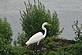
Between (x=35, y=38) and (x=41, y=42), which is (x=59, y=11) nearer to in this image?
(x=41, y=42)

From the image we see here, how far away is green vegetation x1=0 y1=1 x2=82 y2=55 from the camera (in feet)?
27.2

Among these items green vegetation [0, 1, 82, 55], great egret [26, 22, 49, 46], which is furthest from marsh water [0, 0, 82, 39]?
great egret [26, 22, 49, 46]

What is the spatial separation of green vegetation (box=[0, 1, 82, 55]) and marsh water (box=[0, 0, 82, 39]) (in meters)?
2.73

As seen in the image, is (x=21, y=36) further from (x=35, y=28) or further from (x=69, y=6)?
(x=69, y=6)

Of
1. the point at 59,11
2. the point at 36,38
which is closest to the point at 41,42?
the point at 36,38

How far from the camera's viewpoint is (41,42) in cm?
1004

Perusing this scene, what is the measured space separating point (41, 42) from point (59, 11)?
8.23 metres

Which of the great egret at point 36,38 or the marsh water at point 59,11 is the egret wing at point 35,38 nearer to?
the great egret at point 36,38

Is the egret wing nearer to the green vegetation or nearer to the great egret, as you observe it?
the great egret

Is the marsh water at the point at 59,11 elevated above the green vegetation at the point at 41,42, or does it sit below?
below

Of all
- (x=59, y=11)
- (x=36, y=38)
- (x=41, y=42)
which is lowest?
(x=59, y=11)

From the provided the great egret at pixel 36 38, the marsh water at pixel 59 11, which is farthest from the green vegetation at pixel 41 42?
the marsh water at pixel 59 11

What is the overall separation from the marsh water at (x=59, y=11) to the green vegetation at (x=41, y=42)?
2733 mm

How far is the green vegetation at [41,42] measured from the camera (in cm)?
830
